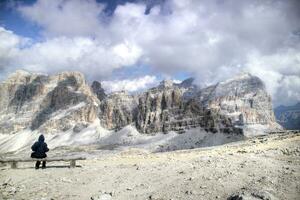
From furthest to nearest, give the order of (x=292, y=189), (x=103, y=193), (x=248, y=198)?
(x=103, y=193) → (x=292, y=189) → (x=248, y=198)

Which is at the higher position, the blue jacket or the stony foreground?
the blue jacket

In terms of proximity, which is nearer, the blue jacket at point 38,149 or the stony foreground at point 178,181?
the stony foreground at point 178,181

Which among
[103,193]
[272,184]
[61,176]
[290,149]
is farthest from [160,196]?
[290,149]

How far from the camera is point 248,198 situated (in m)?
17.4

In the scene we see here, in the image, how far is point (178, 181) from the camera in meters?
22.0

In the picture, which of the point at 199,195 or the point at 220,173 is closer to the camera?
the point at 199,195

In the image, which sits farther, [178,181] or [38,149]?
[38,149]

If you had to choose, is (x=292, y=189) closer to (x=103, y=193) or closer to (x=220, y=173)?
(x=220, y=173)

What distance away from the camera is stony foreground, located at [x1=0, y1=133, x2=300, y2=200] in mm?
19453

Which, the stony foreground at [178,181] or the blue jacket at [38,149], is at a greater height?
the blue jacket at [38,149]

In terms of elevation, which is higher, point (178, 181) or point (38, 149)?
point (38, 149)

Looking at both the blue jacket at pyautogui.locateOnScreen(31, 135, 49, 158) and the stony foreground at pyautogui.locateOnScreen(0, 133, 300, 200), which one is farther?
the blue jacket at pyautogui.locateOnScreen(31, 135, 49, 158)

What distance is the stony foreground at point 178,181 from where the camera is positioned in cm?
1945

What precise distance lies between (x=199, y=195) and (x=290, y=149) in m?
12.3
